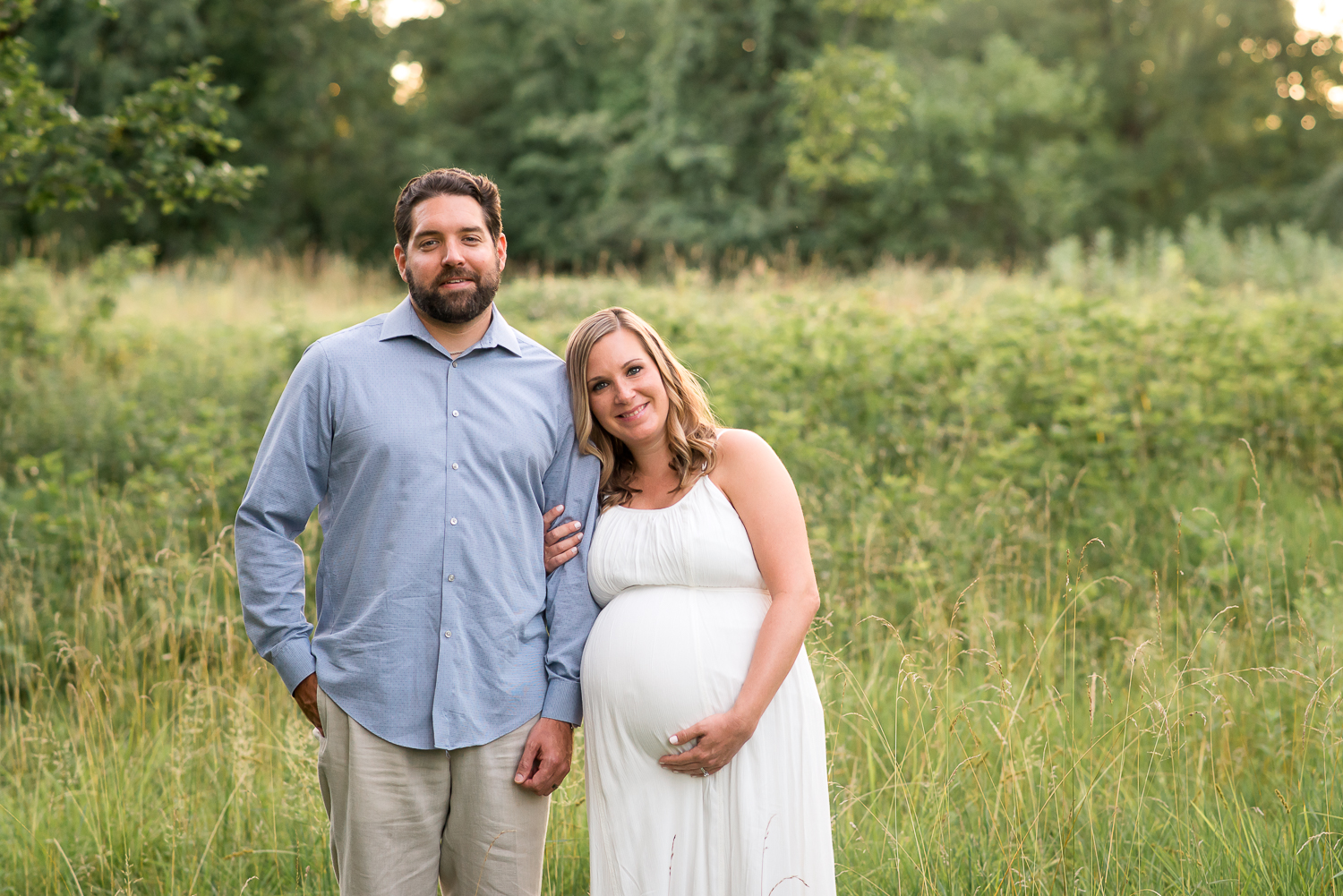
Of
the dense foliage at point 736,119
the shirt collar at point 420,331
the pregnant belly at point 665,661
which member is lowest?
the pregnant belly at point 665,661

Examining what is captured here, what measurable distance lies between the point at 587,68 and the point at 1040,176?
11.4 meters

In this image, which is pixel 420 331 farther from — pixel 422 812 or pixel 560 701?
pixel 422 812

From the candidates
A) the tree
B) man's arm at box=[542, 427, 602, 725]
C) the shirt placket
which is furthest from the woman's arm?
the tree

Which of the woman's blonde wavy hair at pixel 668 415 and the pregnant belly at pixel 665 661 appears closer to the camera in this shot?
the pregnant belly at pixel 665 661

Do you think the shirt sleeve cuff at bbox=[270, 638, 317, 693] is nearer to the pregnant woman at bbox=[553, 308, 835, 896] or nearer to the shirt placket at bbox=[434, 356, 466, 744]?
the shirt placket at bbox=[434, 356, 466, 744]

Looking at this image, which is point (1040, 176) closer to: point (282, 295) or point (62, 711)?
point (282, 295)

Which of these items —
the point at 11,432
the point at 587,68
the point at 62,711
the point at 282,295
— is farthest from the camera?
the point at 587,68

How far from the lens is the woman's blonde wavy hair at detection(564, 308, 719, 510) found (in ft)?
8.74

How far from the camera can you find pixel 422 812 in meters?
2.47

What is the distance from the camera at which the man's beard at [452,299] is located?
2537mm

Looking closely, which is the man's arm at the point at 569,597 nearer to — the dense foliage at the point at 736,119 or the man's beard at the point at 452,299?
the man's beard at the point at 452,299

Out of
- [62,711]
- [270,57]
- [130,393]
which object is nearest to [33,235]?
[270,57]

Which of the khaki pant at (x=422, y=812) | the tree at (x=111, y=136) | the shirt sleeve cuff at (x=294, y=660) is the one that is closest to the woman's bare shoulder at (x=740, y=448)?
the khaki pant at (x=422, y=812)

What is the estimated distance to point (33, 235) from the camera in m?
22.2
